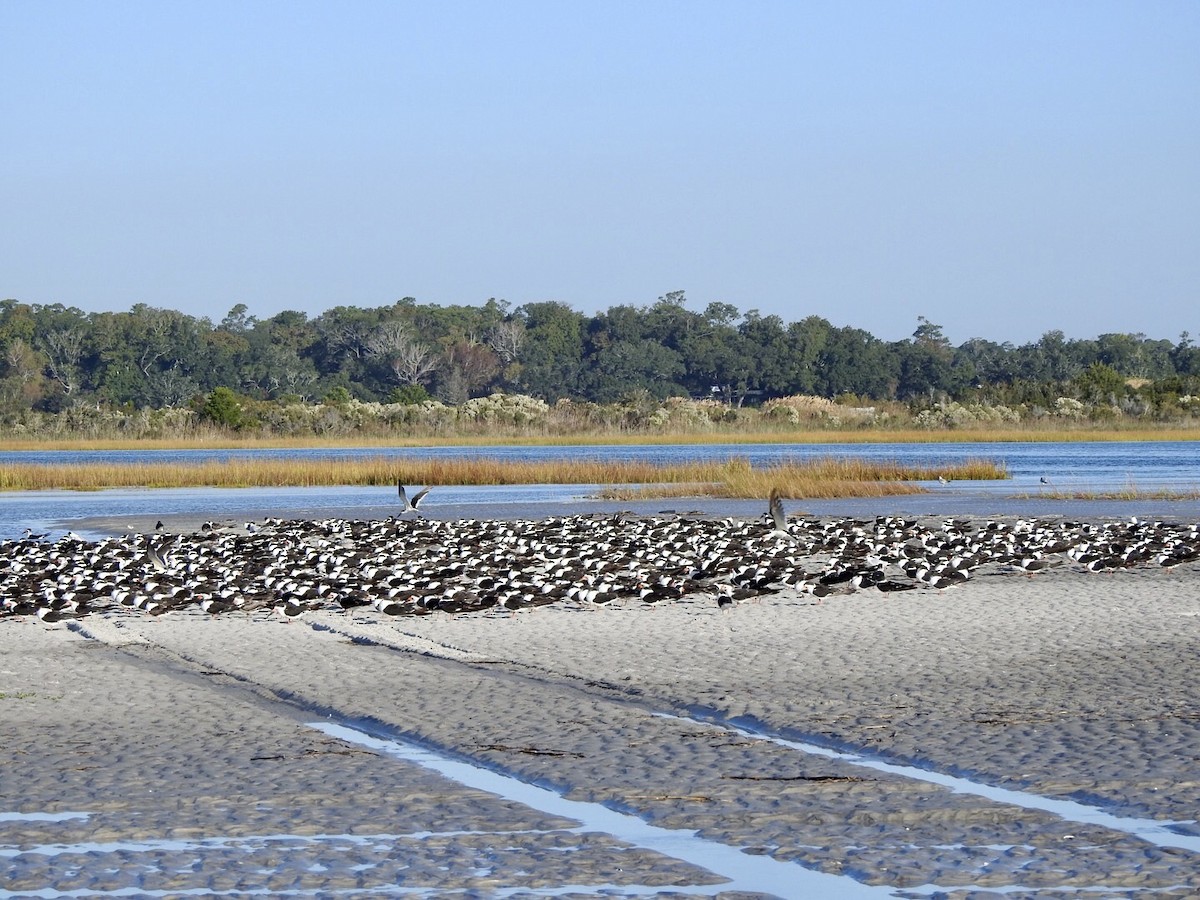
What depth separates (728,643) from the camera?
36.6ft

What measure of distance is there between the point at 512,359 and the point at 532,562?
99525 mm

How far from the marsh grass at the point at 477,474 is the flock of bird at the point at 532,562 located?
10.8 metres

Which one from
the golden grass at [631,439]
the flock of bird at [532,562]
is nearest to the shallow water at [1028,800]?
the flock of bird at [532,562]

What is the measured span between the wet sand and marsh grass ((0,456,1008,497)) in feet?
73.2

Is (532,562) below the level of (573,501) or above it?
above

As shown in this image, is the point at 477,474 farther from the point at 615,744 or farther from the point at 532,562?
the point at 615,744

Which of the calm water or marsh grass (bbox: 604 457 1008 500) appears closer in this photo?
the calm water

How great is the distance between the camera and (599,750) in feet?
24.2

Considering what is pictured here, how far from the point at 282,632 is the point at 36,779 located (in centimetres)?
532

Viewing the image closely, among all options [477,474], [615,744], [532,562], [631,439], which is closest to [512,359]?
[631,439]

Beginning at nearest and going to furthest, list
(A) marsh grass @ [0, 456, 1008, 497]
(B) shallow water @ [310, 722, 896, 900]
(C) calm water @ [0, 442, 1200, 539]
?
(B) shallow water @ [310, 722, 896, 900] → (C) calm water @ [0, 442, 1200, 539] → (A) marsh grass @ [0, 456, 1008, 497]

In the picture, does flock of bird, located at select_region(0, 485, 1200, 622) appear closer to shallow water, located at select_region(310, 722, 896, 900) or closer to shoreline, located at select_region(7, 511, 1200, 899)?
shoreline, located at select_region(7, 511, 1200, 899)

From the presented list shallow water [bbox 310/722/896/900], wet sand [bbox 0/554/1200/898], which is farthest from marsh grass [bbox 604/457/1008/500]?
shallow water [bbox 310/722/896/900]

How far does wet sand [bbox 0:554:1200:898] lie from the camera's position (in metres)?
5.46
